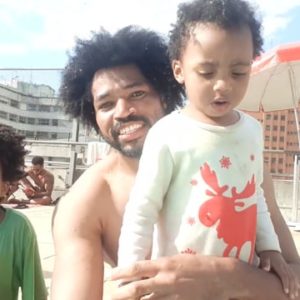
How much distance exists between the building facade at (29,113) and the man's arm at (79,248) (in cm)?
772

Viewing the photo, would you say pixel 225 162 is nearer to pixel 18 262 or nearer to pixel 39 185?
pixel 18 262

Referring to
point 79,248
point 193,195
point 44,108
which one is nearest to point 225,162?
point 193,195

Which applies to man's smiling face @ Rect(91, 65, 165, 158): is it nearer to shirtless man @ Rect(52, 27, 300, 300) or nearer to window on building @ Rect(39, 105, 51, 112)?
shirtless man @ Rect(52, 27, 300, 300)

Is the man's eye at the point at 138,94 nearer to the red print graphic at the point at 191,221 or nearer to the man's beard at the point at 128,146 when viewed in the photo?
the man's beard at the point at 128,146

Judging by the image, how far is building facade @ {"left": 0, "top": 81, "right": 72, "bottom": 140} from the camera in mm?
9664

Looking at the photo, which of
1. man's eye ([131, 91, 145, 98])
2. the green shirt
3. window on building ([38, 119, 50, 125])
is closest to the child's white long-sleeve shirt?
man's eye ([131, 91, 145, 98])

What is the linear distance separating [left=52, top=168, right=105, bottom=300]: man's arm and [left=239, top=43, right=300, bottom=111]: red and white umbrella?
5.34 m

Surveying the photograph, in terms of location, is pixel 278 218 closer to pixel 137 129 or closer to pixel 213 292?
pixel 213 292

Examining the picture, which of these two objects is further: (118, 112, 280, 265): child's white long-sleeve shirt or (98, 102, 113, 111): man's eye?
(98, 102, 113, 111): man's eye

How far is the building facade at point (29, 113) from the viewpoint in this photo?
9664mm

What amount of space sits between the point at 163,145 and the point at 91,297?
1.63ft

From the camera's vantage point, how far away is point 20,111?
9.99 m

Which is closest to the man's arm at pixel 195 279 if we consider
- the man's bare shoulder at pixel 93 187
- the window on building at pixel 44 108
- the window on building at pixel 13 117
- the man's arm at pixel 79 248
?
the man's arm at pixel 79 248

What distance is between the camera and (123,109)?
5.80 feet
